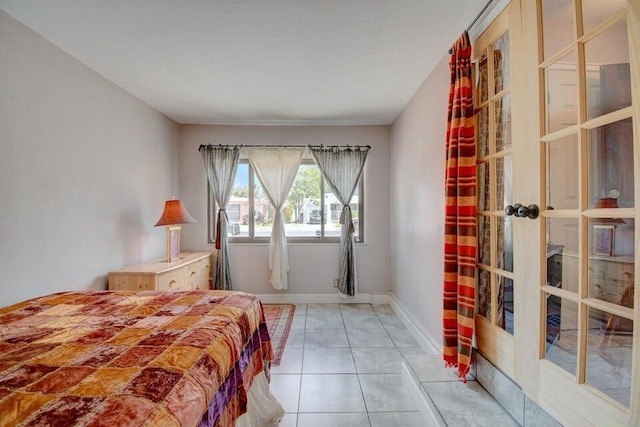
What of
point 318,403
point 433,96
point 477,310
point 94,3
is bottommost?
point 318,403

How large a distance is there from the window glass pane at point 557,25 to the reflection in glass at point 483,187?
0.63 m

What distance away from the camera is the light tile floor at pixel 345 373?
5.86 ft

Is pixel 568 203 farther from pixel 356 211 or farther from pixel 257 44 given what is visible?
pixel 356 211

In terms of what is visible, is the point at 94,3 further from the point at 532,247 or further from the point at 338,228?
the point at 338,228

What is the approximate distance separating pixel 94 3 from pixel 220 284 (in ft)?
9.71

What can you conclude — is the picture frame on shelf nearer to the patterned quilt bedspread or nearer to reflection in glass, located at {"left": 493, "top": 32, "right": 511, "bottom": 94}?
reflection in glass, located at {"left": 493, "top": 32, "right": 511, "bottom": 94}

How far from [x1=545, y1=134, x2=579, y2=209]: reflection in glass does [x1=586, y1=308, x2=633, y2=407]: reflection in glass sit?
1.36 ft

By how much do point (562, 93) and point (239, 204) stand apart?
138 inches

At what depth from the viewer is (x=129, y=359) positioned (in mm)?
1000

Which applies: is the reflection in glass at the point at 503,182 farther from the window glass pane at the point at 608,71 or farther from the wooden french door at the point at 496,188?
the window glass pane at the point at 608,71

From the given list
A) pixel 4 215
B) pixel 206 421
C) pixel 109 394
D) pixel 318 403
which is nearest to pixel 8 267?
pixel 4 215

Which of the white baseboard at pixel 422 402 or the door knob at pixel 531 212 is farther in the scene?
the white baseboard at pixel 422 402

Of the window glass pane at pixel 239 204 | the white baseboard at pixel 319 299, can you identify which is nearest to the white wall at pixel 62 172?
the window glass pane at pixel 239 204

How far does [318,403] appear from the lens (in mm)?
1910
